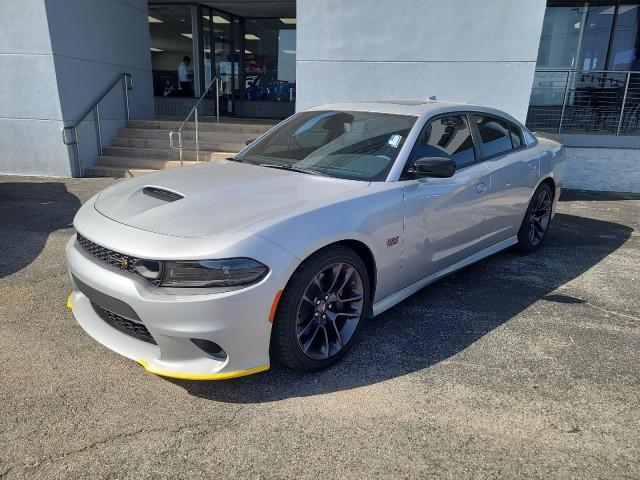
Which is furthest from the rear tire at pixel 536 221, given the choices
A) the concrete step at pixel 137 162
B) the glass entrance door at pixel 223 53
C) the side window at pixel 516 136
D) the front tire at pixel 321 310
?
the glass entrance door at pixel 223 53

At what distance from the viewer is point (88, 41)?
9398 millimetres

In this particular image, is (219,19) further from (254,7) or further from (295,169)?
(295,169)

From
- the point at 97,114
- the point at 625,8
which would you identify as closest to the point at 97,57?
the point at 97,114

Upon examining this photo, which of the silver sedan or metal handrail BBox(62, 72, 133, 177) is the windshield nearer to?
the silver sedan

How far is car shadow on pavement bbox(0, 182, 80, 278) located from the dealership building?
1.29m

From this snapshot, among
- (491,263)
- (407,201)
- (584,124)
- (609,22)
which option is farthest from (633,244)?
(609,22)

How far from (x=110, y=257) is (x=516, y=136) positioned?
12.8ft

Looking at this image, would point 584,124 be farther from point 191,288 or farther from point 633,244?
point 191,288

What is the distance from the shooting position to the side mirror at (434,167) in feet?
10.6

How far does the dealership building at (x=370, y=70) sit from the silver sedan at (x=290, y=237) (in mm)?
4413

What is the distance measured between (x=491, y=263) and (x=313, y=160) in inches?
93.3

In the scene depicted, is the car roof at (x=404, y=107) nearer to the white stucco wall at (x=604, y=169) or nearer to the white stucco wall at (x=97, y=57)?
the white stucco wall at (x=604, y=169)

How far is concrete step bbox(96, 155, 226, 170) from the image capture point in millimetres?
9438

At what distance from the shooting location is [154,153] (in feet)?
32.2
